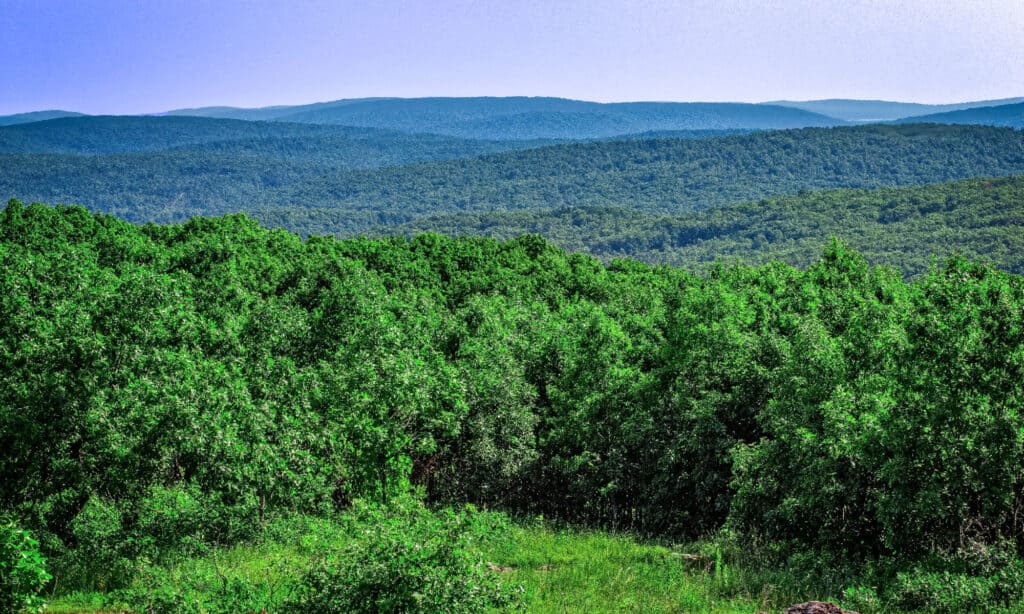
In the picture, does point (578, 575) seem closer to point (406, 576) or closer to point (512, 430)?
point (512, 430)

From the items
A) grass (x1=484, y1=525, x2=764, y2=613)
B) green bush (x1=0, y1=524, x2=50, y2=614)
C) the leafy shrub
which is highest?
green bush (x1=0, y1=524, x2=50, y2=614)

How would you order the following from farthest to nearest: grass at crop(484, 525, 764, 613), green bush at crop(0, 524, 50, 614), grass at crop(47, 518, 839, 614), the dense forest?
grass at crop(484, 525, 764, 613) < grass at crop(47, 518, 839, 614) < the dense forest < green bush at crop(0, 524, 50, 614)

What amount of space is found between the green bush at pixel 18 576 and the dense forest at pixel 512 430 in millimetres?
205

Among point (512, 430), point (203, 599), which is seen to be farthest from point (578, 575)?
point (203, 599)

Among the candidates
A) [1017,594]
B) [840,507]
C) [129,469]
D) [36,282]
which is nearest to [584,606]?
[840,507]

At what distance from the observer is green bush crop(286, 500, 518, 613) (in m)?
12.7

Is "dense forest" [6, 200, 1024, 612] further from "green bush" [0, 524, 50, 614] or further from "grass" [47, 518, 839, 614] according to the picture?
"grass" [47, 518, 839, 614]

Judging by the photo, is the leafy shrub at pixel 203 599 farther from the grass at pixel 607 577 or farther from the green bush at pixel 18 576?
the grass at pixel 607 577

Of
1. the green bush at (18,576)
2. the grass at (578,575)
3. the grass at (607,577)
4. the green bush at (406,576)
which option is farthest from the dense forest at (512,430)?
the grass at (607,577)

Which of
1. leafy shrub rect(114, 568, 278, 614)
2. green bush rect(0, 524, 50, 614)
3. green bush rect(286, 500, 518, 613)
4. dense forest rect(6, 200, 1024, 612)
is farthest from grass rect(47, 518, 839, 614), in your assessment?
→ green bush rect(286, 500, 518, 613)

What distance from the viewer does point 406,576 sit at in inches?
498

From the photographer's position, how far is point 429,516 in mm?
14414

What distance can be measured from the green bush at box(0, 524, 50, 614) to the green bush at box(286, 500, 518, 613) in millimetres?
3998

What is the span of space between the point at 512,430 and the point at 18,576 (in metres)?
19.2
